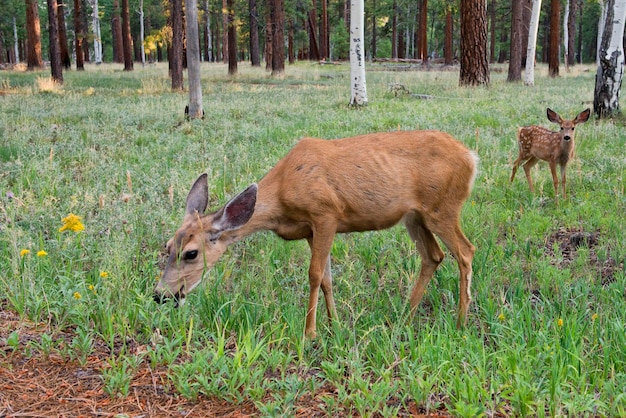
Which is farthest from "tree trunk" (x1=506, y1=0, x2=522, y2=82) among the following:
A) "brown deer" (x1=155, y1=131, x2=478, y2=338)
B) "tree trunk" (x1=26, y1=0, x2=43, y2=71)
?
"brown deer" (x1=155, y1=131, x2=478, y2=338)

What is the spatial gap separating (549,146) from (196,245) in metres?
5.34

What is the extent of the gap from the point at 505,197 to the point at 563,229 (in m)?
1.14

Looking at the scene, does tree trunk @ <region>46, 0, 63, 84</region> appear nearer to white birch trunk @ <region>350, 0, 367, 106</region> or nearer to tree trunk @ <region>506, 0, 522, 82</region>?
white birch trunk @ <region>350, 0, 367, 106</region>

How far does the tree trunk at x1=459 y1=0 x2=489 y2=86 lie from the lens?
67.8 ft

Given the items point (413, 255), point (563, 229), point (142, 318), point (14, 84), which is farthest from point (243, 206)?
point (14, 84)

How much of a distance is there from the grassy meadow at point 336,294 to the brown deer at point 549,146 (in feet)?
0.92

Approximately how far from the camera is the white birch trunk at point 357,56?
16.0 metres

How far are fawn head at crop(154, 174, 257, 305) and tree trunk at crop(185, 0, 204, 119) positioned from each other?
9.96 metres

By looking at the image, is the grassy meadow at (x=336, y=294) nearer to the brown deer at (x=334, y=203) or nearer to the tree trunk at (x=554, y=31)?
the brown deer at (x=334, y=203)

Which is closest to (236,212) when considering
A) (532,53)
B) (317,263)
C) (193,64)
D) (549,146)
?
(317,263)

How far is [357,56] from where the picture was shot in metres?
16.5

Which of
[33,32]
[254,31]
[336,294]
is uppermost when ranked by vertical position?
[254,31]

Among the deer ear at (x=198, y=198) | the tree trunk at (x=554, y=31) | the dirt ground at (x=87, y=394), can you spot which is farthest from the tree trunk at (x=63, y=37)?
the dirt ground at (x=87, y=394)

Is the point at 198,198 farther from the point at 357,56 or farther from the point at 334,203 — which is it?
the point at 357,56
